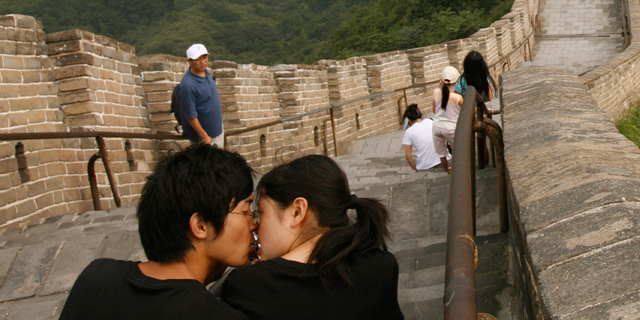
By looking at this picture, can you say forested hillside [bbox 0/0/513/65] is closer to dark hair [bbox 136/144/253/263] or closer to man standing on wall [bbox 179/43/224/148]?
man standing on wall [bbox 179/43/224/148]

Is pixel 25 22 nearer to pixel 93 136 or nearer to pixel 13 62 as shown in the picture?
pixel 13 62

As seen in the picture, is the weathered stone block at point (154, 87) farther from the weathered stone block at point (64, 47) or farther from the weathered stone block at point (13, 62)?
the weathered stone block at point (13, 62)

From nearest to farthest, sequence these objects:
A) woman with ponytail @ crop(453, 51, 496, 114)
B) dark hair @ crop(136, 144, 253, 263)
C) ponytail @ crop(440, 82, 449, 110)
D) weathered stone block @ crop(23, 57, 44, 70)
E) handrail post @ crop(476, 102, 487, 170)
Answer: dark hair @ crop(136, 144, 253, 263) < handrail post @ crop(476, 102, 487, 170) < woman with ponytail @ crop(453, 51, 496, 114) < ponytail @ crop(440, 82, 449, 110) < weathered stone block @ crop(23, 57, 44, 70)

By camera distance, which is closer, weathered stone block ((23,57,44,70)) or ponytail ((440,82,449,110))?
ponytail ((440,82,449,110))

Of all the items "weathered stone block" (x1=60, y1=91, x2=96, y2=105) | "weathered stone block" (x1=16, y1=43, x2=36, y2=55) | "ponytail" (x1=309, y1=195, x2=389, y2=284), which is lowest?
"ponytail" (x1=309, y1=195, x2=389, y2=284)

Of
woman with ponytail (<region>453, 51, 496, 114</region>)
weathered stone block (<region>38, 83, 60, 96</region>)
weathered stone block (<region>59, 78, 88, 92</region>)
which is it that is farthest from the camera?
weathered stone block (<region>59, 78, 88, 92</region>)

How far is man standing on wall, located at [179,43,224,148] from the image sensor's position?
19.8 ft

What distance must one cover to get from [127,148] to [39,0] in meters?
45.9

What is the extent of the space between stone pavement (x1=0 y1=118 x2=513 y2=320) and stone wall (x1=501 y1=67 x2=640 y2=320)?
73 centimetres

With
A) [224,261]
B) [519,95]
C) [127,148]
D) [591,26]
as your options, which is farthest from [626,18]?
[224,261]

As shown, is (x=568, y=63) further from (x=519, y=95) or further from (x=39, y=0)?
(x=39, y=0)

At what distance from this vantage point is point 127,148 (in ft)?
25.0

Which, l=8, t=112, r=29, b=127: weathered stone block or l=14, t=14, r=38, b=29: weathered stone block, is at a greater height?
l=14, t=14, r=38, b=29: weathered stone block

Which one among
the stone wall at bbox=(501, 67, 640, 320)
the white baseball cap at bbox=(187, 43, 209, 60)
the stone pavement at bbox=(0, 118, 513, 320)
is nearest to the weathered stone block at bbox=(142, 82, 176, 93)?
the white baseball cap at bbox=(187, 43, 209, 60)
